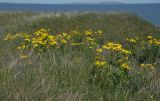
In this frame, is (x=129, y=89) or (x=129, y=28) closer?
(x=129, y=89)

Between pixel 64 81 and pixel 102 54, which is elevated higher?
pixel 64 81

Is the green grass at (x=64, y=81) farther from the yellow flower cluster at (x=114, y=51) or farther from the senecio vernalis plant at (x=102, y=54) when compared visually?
the yellow flower cluster at (x=114, y=51)

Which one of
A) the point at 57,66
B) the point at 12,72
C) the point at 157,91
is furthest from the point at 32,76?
the point at 157,91

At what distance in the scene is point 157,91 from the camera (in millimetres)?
6816

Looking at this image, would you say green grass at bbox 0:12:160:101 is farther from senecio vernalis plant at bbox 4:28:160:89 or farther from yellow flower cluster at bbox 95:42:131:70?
yellow flower cluster at bbox 95:42:131:70

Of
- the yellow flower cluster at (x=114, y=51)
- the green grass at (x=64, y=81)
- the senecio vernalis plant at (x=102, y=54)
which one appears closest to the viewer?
the green grass at (x=64, y=81)

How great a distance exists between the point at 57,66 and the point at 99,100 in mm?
1156

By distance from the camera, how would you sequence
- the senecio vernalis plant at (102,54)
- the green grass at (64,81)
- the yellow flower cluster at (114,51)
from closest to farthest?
the green grass at (64,81) → the senecio vernalis plant at (102,54) → the yellow flower cluster at (114,51)

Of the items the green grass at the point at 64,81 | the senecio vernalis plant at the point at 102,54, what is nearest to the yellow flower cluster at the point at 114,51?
the senecio vernalis plant at the point at 102,54

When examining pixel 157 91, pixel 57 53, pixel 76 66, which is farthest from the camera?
pixel 57 53

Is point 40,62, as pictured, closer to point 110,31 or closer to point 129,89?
point 129,89

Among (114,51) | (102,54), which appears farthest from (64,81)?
(102,54)

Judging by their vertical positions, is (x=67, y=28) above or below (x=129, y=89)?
below

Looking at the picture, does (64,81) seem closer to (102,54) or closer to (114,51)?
(114,51)
